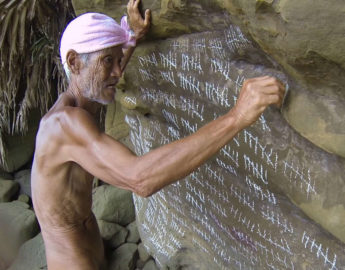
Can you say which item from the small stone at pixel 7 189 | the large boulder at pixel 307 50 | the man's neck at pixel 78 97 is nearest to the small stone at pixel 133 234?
the small stone at pixel 7 189

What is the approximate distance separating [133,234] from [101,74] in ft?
5.35

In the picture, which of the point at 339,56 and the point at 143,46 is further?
the point at 143,46

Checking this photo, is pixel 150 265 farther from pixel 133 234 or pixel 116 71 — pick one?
pixel 116 71

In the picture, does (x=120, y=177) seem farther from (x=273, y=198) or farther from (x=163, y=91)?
(x=163, y=91)

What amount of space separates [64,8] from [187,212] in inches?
64.7

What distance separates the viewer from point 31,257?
3.10 meters

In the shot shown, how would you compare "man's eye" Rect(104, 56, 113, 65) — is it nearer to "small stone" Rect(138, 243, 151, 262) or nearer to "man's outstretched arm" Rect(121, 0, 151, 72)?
"man's outstretched arm" Rect(121, 0, 151, 72)

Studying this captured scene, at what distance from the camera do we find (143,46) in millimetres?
2152

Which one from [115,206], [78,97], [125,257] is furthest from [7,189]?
[78,97]

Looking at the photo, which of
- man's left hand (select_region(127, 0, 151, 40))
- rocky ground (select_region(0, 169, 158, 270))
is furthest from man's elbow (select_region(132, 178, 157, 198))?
rocky ground (select_region(0, 169, 158, 270))

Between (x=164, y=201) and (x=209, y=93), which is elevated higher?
(x=209, y=93)

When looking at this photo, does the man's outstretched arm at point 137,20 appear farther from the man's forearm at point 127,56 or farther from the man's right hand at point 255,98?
the man's right hand at point 255,98

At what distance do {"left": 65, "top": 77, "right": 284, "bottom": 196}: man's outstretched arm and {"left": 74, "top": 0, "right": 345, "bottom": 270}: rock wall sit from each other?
119 millimetres

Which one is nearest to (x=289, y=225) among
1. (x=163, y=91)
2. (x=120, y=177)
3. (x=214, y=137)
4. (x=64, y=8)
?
(x=214, y=137)
